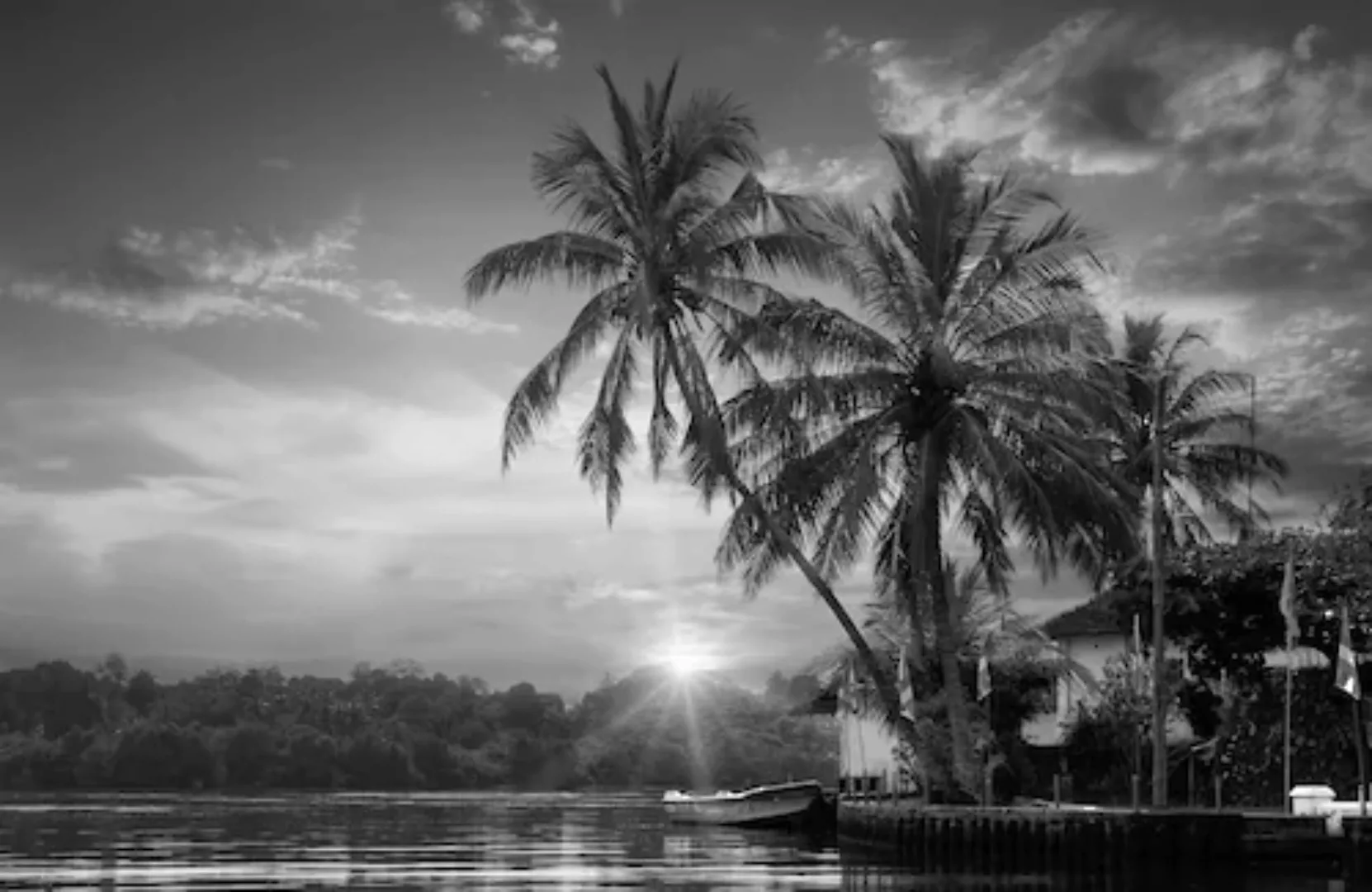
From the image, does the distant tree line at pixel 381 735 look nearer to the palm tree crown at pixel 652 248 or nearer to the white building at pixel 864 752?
the white building at pixel 864 752

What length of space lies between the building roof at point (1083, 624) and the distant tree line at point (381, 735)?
7400 cm

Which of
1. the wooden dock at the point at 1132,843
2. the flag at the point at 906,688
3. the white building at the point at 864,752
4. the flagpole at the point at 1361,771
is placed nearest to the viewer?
the wooden dock at the point at 1132,843

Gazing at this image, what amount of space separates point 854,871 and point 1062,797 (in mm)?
18628

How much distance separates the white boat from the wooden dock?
22.2m

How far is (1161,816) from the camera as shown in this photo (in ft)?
104

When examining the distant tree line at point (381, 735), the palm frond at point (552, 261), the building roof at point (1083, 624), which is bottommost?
the distant tree line at point (381, 735)

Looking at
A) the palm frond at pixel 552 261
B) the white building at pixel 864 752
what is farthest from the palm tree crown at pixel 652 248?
the white building at pixel 864 752

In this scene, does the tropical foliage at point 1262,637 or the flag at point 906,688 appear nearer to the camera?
the flag at point 906,688

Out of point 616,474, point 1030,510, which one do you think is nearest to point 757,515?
point 616,474

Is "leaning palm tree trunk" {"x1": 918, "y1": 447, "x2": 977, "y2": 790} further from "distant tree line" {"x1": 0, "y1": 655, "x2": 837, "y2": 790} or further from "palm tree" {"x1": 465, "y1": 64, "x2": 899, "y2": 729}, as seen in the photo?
"distant tree line" {"x1": 0, "y1": 655, "x2": 837, "y2": 790}

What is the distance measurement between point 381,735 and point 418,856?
108014mm

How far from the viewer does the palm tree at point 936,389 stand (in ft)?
115

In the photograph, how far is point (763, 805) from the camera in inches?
2291

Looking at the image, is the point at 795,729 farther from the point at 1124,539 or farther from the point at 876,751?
the point at 1124,539
